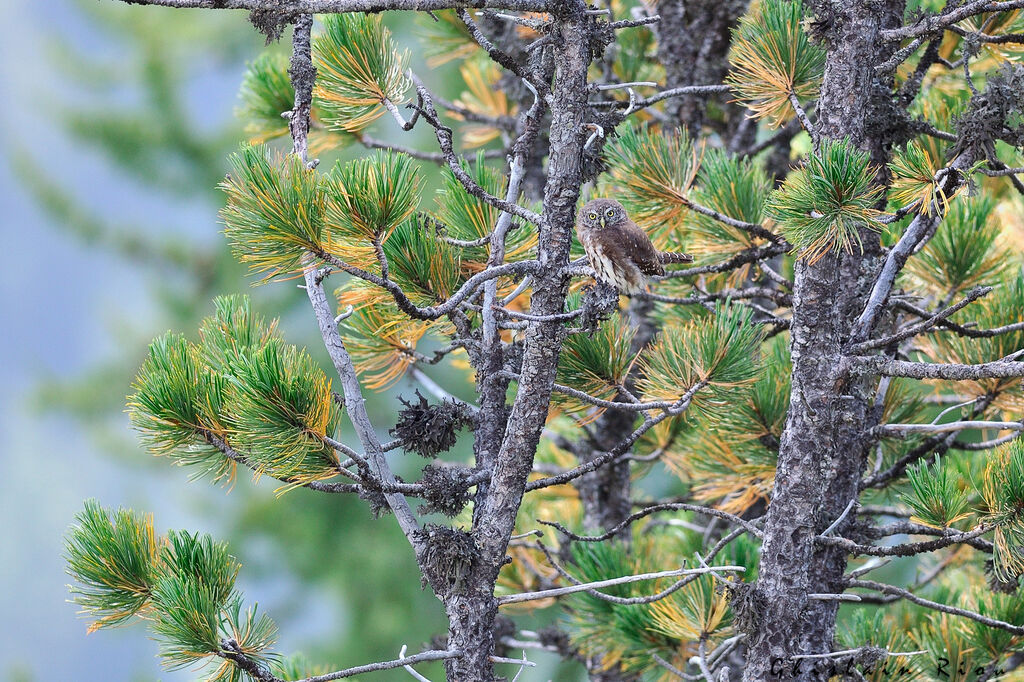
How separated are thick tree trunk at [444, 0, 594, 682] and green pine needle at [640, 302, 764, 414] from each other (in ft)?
0.98

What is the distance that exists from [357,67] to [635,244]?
24.5 inches

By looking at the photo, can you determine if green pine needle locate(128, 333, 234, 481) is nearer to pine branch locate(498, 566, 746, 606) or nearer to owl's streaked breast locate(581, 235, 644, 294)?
pine branch locate(498, 566, 746, 606)

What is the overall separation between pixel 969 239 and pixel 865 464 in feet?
1.91

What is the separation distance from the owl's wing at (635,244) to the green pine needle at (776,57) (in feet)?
1.40

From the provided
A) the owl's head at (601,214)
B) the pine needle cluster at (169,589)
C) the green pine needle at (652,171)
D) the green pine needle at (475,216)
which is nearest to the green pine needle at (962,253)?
the green pine needle at (652,171)

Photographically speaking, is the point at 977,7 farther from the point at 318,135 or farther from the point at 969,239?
the point at 318,135

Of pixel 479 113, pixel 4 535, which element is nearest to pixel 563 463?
pixel 479 113

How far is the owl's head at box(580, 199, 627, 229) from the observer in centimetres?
164

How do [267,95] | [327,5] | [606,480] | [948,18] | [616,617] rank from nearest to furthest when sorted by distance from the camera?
[327,5] → [948,18] → [616,617] → [267,95] → [606,480]

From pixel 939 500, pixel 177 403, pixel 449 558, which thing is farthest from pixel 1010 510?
pixel 177 403

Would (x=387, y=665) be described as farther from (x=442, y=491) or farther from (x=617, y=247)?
(x=617, y=247)

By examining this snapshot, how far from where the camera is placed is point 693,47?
263cm

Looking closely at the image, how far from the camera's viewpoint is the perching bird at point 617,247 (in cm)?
158

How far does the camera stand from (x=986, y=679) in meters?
1.82
